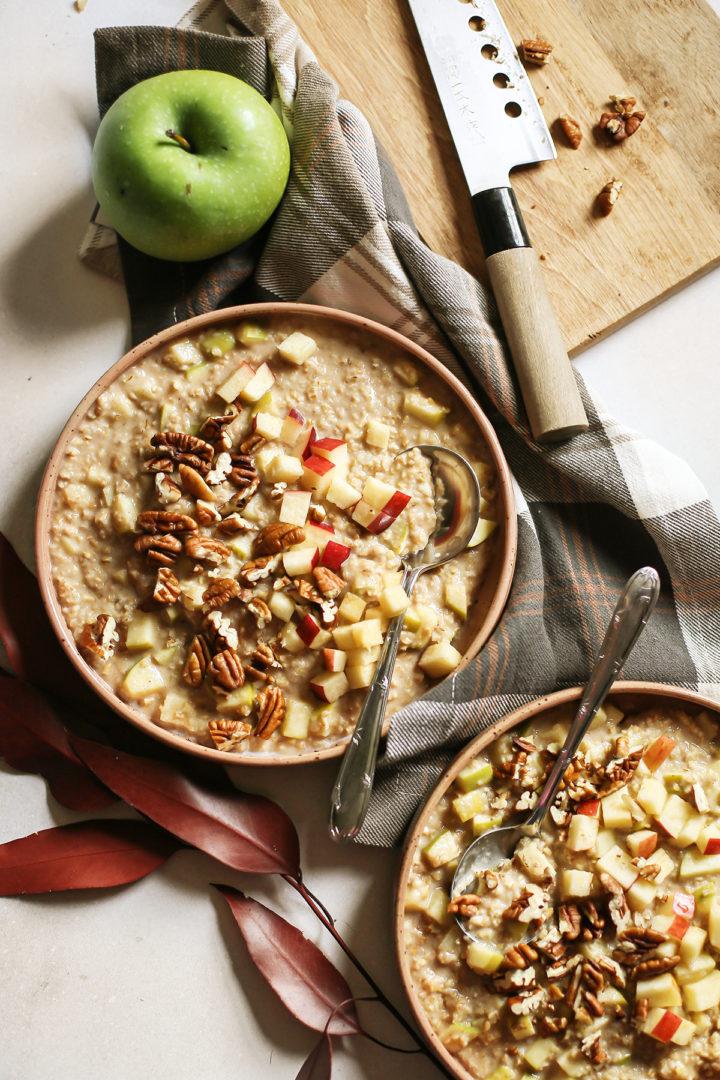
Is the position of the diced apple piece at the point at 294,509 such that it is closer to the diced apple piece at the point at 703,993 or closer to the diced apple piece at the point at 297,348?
the diced apple piece at the point at 297,348

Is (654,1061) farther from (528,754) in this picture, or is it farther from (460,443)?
(460,443)

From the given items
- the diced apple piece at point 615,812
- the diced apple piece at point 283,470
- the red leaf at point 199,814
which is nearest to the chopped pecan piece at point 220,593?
the diced apple piece at point 283,470

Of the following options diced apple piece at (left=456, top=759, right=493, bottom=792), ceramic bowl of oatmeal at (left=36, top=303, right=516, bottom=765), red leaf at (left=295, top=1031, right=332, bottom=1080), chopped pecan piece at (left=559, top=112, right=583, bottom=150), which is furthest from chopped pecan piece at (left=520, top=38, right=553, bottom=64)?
red leaf at (left=295, top=1031, right=332, bottom=1080)

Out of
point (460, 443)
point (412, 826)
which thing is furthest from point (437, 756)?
point (460, 443)

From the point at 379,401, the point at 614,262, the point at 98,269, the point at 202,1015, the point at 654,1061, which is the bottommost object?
the point at 654,1061

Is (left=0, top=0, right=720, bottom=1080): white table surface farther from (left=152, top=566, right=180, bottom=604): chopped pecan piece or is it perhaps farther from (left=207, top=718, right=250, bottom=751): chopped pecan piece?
(left=152, top=566, right=180, bottom=604): chopped pecan piece

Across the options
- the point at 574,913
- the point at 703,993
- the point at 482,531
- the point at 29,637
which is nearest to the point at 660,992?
the point at 703,993
